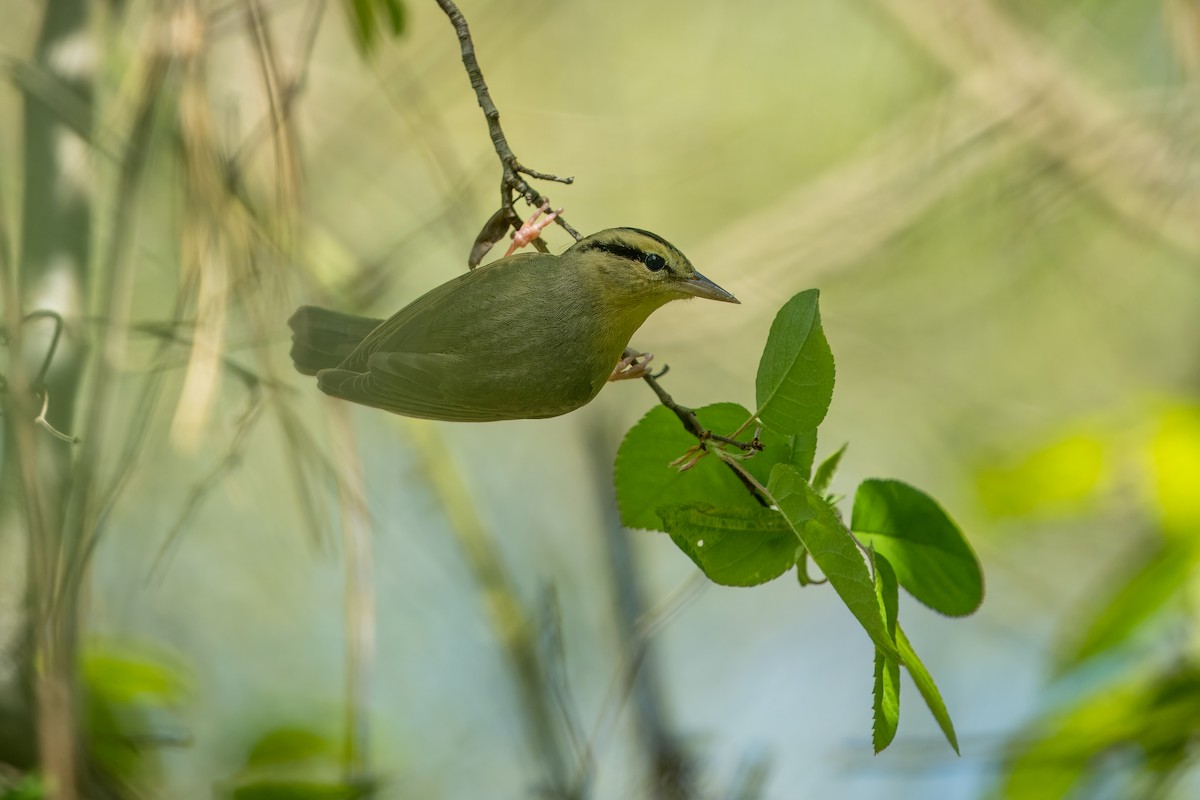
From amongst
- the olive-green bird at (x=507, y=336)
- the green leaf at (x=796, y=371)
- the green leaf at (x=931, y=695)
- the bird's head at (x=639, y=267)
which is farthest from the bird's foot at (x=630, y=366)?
the green leaf at (x=931, y=695)

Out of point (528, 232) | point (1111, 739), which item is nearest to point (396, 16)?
point (528, 232)

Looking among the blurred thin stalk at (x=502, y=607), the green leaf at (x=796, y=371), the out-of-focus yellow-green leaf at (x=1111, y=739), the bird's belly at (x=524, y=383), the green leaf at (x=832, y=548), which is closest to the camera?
the green leaf at (x=832, y=548)

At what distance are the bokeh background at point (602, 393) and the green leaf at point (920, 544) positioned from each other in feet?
2.26

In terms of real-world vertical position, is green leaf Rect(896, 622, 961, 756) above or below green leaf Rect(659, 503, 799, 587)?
below

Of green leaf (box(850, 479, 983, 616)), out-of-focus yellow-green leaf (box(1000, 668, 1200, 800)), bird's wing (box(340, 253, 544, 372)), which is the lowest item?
out-of-focus yellow-green leaf (box(1000, 668, 1200, 800))

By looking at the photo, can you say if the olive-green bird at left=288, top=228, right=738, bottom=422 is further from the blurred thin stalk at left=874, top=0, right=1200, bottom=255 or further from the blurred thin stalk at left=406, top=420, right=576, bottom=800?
the blurred thin stalk at left=874, top=0, right=1200, bottom=255

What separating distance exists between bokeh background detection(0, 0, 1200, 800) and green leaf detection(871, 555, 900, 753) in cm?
83

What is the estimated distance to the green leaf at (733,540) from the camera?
148cm

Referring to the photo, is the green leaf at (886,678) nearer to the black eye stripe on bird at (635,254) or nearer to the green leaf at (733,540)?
the green leaf at (733,540)

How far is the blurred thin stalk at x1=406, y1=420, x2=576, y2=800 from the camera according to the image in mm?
3393

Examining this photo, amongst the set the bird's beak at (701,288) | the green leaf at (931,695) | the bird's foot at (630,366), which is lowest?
the green leaf at (931,695)

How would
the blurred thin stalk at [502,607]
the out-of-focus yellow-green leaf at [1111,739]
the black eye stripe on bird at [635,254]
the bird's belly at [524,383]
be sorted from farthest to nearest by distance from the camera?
the blurred thin stalk at [502,607] < the black eye stripe on bird at [635,254] < the out-of-focus yellow-green leaf at [1111,739] < the bird's belly at [524,383]

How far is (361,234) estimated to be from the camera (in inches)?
216

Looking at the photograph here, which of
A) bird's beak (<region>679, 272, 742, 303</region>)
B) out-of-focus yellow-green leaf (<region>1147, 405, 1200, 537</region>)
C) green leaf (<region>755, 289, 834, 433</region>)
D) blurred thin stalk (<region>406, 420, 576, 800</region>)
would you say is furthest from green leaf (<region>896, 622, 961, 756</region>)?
blurred thin stalk (<region>406, 420, 576, 800</region>)
